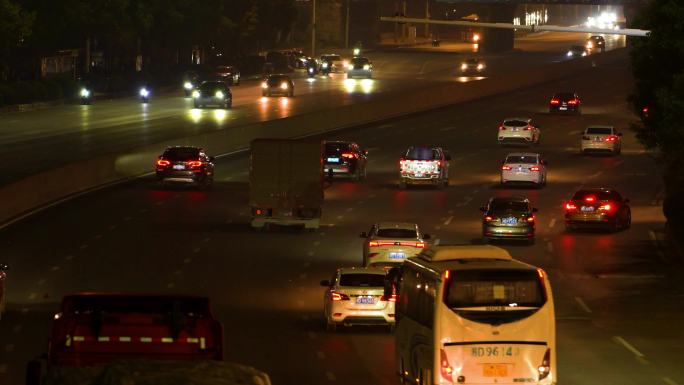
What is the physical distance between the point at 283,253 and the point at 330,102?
52755 millimetres

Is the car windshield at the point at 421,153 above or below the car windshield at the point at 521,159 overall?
above

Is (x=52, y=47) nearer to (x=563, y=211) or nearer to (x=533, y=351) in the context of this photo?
(x=563, y=211)

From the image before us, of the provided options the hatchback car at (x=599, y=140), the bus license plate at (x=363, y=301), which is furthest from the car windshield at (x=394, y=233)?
the hatchback car at (x=599, y=140)

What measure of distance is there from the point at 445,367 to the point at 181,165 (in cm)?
4131

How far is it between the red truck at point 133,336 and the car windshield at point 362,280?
1654cm

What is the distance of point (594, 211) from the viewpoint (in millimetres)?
54156

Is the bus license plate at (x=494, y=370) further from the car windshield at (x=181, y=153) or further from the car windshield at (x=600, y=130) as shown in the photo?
the car windshield at (x=600, y=130)

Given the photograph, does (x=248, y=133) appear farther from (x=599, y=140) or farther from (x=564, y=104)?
(x=564, y=104)

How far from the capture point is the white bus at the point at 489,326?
Answer: 22406 millimetres

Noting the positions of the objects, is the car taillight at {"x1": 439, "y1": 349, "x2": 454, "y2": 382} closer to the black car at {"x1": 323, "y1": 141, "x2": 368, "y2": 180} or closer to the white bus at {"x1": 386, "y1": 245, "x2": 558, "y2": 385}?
the white bus at {"x1": 386, "y1": 245, "x2": 558, "y2": 385}

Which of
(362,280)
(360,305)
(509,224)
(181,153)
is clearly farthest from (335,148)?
(360,305)

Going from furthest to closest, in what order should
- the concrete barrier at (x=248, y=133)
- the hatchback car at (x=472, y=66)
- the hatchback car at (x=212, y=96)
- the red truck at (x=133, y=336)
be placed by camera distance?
the hatchback car at (x=472, y=66), the hatchback car at (x=212, y=96), the concrete barrier at (x=248, y=133), the red truck at (x=133, y=336)

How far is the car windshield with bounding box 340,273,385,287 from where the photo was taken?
34031 millimetres

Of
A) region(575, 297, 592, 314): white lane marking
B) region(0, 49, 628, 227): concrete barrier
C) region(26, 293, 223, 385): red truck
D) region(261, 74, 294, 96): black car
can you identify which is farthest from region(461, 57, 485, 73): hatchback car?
region(26, 293, 223, 385): red truck
